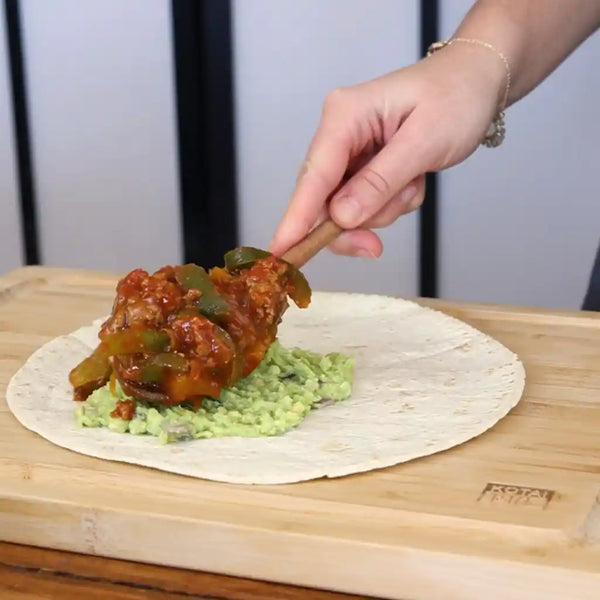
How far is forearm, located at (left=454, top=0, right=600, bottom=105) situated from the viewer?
1840mm

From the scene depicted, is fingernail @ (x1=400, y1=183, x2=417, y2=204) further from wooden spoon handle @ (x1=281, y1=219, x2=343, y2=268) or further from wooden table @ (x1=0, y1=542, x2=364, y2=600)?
wooden table @ (x1=0, y1=542, x2=364, y2=600)

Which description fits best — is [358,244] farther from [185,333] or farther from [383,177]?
[185,333]

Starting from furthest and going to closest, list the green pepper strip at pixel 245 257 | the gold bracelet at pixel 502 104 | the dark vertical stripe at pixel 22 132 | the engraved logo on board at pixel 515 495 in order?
the dark vertical stripe at pixel 22 132 → the gold bracelet at pixel 502 104 → the green pepper strip at pixel 245 257 → the engraved logo on board at pixel 515 495

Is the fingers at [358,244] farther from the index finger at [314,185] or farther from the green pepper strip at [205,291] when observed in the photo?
the green pepper strip at [205,291]

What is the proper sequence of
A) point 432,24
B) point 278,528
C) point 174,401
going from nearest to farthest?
point 278,528 → point 174,401 → point 432,24

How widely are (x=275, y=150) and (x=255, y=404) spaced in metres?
2.13

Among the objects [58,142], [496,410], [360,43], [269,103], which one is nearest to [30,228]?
[58,142]

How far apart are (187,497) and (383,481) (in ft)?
0.77

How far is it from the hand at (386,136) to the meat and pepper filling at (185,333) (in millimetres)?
149

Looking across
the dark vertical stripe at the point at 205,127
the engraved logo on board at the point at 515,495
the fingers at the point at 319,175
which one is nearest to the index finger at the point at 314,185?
the fingers at the point at 319,175

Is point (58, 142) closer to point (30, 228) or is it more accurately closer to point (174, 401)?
point (30, 228)

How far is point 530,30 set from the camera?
6.17 feet

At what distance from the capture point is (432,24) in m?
3.13

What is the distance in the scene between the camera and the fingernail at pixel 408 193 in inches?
73.6
